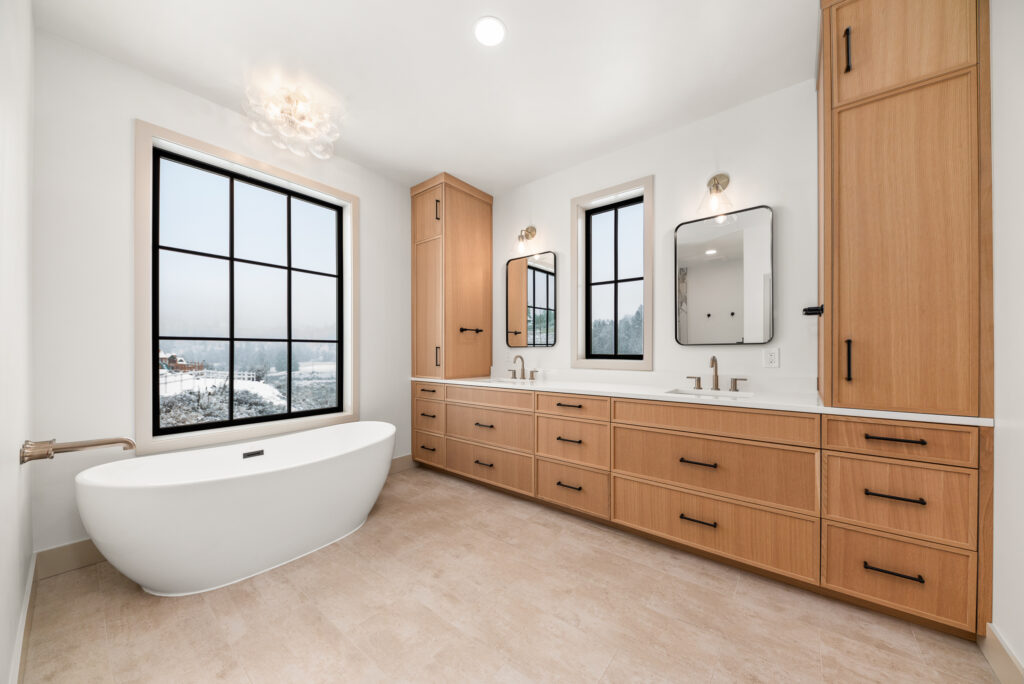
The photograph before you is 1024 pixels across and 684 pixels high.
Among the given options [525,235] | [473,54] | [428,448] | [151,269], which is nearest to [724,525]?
[428,448]

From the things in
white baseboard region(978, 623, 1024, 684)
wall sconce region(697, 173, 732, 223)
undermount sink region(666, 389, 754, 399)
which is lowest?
white baseboard region(978, 623, 1024, 684)

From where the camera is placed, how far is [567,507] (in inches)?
101

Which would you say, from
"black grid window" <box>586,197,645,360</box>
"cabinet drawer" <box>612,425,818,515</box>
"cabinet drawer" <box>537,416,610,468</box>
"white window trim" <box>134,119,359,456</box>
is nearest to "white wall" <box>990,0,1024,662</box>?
"cabinet drawer" <box>612,425,818,515</box>

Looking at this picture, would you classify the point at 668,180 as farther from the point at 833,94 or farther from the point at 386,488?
the point at 386,488

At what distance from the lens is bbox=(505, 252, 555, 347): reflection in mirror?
3.34 meters

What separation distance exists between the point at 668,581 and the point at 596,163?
112 inches

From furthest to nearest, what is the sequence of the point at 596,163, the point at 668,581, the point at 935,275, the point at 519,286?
the point at 519,286, the point at 596,163, the point at 668,581, the point at 935,275

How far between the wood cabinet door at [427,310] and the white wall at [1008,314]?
10.2ft

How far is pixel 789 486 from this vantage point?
5.82ft

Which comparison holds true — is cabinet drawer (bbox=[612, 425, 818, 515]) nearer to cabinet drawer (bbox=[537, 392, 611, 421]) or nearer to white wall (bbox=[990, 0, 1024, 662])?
cabinet drawer (bbox=[537, 392, 611, 421])

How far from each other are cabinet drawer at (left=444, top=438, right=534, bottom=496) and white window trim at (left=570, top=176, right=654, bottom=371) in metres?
0.91

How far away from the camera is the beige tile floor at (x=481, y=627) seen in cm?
134

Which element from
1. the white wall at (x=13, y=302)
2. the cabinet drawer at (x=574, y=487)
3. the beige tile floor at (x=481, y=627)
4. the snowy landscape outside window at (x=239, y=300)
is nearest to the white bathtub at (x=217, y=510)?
the beige tile floor at (x=481, y=627)

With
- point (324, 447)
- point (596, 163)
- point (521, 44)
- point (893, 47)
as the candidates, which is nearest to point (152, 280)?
point (324, 447)
